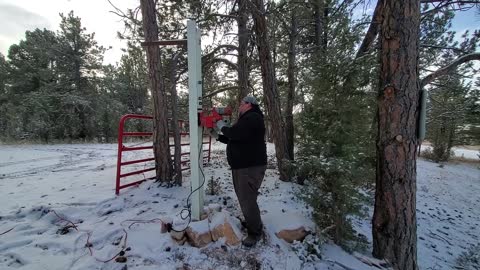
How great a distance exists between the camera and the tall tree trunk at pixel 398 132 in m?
2.82

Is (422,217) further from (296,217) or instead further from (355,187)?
(296,217)

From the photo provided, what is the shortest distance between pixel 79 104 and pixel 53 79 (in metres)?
3.00

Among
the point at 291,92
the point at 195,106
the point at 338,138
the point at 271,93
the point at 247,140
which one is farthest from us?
the point at 291,92

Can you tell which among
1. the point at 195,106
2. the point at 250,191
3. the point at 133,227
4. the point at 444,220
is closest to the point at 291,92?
the point at 195,106

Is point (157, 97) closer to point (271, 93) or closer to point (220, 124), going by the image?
point (220, 124)

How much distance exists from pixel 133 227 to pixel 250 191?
1647mm

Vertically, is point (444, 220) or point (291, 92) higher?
point (291, 92)

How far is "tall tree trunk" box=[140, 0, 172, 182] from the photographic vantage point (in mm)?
4660

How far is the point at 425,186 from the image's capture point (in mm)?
8992

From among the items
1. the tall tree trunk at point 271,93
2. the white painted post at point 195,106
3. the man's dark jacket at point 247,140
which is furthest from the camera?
the tall tree trunk at point 271,93

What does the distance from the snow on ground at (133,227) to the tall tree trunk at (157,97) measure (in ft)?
1.57

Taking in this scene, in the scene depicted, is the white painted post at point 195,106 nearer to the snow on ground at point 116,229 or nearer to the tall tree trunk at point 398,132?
the snow on ground at point 116,229

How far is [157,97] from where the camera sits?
4.75 m

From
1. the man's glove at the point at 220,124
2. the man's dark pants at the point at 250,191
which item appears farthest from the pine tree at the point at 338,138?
the man's glove at the point at 220,124
